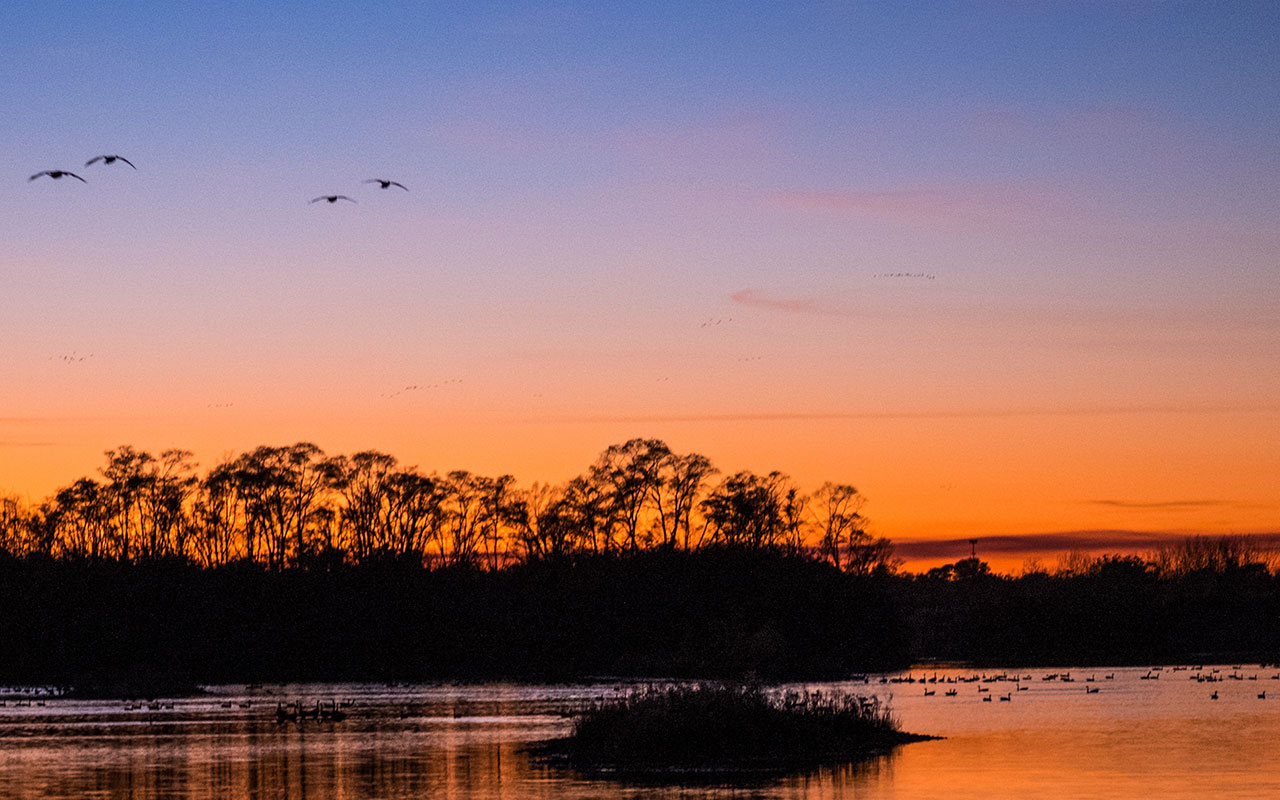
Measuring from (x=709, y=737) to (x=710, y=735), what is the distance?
0.07 m

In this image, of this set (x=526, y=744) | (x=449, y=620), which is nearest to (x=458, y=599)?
(x=449, y=620)

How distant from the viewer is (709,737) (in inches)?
2016

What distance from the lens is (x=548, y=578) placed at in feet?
427

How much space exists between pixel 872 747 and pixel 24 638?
262ft

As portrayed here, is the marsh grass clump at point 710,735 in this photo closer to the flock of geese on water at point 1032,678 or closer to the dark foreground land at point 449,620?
the flock of geese on water at point 1032,678

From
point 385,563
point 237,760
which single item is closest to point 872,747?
point 237,760

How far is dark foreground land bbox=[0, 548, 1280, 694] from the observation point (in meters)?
116

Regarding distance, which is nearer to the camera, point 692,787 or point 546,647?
point 692,787

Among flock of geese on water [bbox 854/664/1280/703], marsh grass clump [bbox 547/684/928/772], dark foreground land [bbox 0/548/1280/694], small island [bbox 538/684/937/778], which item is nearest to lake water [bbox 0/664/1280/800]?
small island [bbox 538/684/937/778]

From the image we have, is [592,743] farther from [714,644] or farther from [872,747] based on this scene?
[714,644]

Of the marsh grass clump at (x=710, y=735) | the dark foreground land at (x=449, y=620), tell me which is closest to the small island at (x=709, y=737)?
the marsh grass clump at (x=710, y=735)

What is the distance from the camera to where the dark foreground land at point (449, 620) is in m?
116

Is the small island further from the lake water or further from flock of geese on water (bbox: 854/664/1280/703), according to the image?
flock of geese on water (bbox: 854/664/1280/703)

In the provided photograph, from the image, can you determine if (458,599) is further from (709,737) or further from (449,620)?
(709,737)
